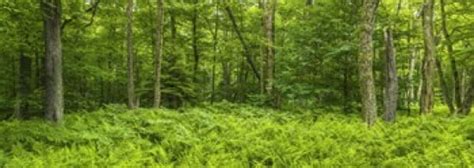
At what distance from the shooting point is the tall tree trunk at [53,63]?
10.3 meters

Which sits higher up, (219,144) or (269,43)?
(269,43)

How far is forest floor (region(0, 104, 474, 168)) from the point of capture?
7402 mm

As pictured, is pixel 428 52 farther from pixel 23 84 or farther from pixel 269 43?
pixel 23 84

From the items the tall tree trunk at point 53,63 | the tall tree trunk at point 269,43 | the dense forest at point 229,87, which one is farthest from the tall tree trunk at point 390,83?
the tall tree trunk at point 53,63

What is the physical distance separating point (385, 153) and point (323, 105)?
29.7 ft

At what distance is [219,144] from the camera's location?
891 centimetres

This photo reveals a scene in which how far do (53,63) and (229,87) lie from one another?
12254mm

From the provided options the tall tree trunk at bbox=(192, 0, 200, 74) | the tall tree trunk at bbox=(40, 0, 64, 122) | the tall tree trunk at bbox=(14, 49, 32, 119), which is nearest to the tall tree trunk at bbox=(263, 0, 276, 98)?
the tall tree trunk at bbox=(192, 0, 200, 74)

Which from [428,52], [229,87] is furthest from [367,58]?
[229,87]

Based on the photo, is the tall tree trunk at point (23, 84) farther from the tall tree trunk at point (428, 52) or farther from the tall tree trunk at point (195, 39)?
the tall tree trunk at point (428, 52)

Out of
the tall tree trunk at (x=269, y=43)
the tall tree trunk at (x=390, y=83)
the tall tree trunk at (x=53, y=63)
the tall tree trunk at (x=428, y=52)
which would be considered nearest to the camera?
the tall tree trunk at (x=53, y=63)

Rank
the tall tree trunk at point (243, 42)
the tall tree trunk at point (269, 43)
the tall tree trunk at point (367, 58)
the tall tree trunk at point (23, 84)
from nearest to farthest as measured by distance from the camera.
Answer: the tall tree trunk at point (367, 58), the tall tree trunk at point (23, 84), the tall tree trunk at point (269, 43), the tall tree trunk at point (243, 42)

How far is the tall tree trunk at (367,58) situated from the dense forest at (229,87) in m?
0.04

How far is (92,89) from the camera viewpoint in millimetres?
23141
